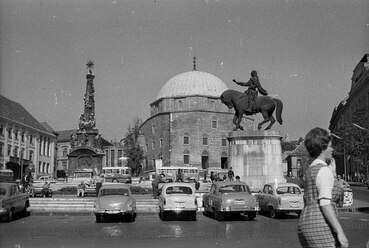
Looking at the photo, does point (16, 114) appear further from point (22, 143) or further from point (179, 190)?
point (179, 190)

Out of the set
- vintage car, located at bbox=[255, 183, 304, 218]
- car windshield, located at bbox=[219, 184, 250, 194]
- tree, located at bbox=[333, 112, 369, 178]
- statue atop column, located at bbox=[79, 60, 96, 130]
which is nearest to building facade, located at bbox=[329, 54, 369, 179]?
tree, located at bbox=[333, 112, 369, 178]

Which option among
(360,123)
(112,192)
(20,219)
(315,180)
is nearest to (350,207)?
(112,192)

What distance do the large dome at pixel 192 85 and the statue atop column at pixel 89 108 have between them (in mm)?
33346

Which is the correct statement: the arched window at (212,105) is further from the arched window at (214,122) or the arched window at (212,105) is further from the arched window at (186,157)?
the arched window at (186,157)

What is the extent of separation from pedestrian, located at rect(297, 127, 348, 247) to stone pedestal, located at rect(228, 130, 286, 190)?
21.5 metres

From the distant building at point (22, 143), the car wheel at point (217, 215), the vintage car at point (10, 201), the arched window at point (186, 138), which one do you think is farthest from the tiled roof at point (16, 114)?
the car wheel at point (217, 215)

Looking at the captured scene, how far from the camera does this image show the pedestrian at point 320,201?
3707 millimetres

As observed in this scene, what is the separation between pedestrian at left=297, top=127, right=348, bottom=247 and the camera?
12.2 ft

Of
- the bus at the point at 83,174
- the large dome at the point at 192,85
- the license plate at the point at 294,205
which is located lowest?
the license plate at the point at 294,205

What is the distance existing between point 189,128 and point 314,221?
78.3 metres

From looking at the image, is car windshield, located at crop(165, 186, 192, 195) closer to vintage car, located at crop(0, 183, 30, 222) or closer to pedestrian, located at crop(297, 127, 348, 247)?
vintage car, located at crop(0, 183, 30, 222)

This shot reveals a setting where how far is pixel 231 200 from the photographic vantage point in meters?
16.4

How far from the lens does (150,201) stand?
→ 21.1 meters

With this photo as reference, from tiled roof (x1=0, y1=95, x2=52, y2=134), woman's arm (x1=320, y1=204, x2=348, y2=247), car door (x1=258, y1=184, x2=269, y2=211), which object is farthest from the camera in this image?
tiled roof (x1=0, y1=95, x2=52, y2=134)
